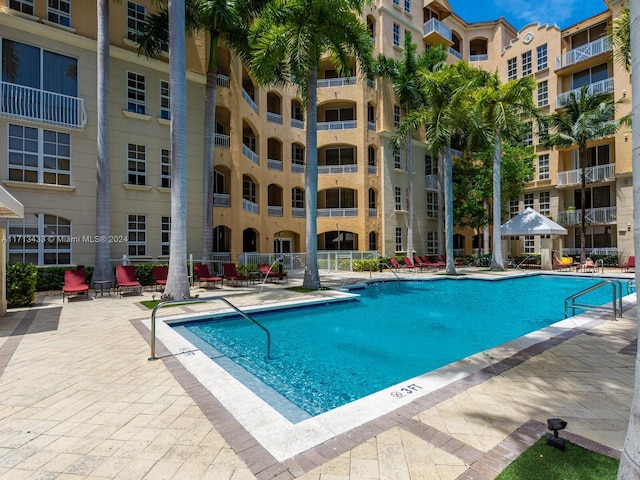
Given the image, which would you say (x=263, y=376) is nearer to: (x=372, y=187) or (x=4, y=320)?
(x=4, y=320)

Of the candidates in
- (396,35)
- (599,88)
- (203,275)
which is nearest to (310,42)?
(203,275)

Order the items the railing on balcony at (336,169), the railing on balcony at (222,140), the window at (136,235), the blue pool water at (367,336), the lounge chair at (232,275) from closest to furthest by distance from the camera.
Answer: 1. the blue pool water at (367,336)
2. the lounge chair at (232,275)
3. the window at (136,235)
4. the railing on balcony at (222,140)
5. the railing on balcony at (336,169)

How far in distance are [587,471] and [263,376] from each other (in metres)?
4.30

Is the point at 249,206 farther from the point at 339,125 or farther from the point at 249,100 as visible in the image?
the point at 339,125

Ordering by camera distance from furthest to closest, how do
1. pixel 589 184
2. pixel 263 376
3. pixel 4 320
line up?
pixel 589 184 < pixel 4 320 < pixel 263 376

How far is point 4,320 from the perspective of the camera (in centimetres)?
836

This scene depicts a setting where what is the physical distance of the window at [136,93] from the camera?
1580 centimetres

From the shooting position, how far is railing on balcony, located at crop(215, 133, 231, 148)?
62.4 feet

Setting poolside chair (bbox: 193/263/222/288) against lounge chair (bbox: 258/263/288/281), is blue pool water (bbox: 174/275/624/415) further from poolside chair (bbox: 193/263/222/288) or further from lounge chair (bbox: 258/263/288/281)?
poolside chair (bbox: 193/263/222/288)

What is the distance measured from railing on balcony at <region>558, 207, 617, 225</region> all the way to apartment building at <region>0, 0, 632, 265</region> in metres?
0.10

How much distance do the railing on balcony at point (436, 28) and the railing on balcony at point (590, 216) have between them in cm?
1867

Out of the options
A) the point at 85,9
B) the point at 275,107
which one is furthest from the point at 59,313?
the point at 275,107

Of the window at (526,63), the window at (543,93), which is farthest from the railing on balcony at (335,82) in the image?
the window at (543,93)

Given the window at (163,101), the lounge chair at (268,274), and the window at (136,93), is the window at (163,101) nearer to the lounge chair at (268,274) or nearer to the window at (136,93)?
the window at (136,93)
